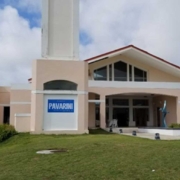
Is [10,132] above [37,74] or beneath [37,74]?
beneath

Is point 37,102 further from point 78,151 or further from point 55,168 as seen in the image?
point 55,168

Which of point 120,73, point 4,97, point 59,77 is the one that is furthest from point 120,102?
point 59,77

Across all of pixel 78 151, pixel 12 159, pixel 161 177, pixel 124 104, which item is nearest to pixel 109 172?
pixel 161 177

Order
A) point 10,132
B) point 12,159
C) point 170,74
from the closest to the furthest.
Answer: point 12,159
point 10,132
point 170,74

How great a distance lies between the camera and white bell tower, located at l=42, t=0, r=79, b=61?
18.2 m

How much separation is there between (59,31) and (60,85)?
3.25 meters

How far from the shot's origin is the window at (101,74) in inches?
1078

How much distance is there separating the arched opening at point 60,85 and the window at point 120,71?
10309 millimetres

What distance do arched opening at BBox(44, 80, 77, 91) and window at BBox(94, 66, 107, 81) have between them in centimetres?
936

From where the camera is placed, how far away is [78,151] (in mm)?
9805

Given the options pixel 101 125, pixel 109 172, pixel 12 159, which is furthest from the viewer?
pixel 101 125

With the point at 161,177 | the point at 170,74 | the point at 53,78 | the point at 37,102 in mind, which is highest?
the point at 170,74

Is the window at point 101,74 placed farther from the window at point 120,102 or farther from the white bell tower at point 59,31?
the white bell tower at point 59,31

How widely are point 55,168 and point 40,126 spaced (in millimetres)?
9892
